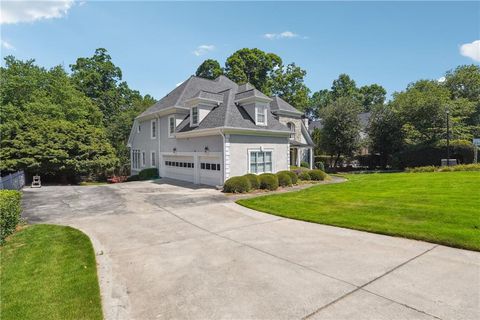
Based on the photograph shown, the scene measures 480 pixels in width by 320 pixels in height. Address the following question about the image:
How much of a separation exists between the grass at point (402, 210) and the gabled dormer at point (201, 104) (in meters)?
8.85

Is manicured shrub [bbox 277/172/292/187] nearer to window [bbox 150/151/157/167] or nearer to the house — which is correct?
the house

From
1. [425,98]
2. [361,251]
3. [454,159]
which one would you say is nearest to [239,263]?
[361,251]

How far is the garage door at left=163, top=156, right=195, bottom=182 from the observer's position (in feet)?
67.6

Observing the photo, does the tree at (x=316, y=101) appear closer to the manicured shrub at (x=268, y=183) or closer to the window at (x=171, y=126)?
the window at (x=171, y=126)

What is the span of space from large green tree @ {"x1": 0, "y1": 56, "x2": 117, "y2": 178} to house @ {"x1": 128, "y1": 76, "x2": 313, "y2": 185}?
17.7 ft

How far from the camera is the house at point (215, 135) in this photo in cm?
1750

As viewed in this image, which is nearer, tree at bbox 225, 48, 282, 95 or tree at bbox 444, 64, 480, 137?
tree at bbox 444, 64, 480, 137

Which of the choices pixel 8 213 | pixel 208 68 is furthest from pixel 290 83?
pixel 8 213

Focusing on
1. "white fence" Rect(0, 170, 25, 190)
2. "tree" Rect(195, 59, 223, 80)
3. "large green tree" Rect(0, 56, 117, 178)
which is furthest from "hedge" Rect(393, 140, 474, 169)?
"white fence" Rect(0, 170, 25, 190)

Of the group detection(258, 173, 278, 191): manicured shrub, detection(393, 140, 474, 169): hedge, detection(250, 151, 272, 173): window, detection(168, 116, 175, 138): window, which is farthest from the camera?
detection(393, 140, 474, 169): hedge

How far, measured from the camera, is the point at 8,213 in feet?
25.6

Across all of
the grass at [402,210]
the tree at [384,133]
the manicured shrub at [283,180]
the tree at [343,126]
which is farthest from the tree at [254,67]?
the grass at [402,210]

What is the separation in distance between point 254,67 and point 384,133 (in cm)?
2333

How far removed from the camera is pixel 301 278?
4.95 m
